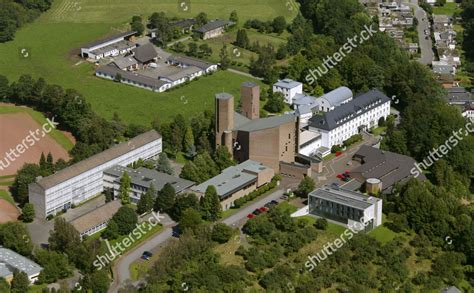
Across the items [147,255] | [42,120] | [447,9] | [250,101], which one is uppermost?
[250,101]

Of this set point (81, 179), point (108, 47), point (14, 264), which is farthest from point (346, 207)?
point (108, 47)

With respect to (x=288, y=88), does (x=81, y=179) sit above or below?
above

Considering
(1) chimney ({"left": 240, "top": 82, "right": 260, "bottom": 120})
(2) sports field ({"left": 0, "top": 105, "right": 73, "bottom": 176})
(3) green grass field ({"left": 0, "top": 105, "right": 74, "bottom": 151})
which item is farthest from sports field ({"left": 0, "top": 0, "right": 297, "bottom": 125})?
(1) chimney ({"left": 240, "top": 82, "right": 260, "bottom": 120})

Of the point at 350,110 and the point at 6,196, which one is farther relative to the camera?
the point at 350,110

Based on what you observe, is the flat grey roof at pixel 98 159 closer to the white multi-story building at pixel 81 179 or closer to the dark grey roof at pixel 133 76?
the white multi-story building at pixel 81 179

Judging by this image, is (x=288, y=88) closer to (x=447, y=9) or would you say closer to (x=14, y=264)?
(x=14, y=264)

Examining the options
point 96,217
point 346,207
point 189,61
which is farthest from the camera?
point 189,61

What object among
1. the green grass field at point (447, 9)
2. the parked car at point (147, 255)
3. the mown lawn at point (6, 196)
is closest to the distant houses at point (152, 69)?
the mown lawn at point (6, 196)
